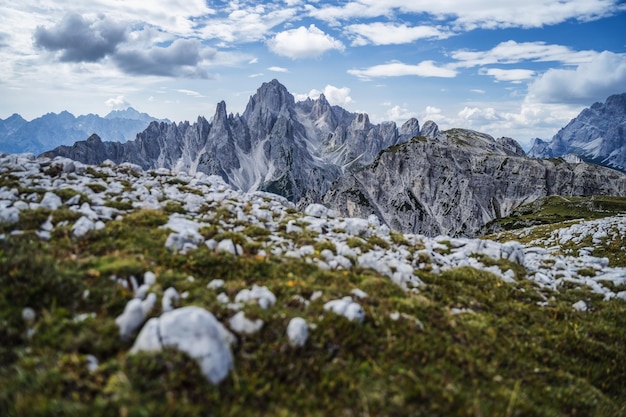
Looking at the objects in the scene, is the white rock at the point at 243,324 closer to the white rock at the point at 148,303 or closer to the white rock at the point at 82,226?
the white rock at the point at 148,303

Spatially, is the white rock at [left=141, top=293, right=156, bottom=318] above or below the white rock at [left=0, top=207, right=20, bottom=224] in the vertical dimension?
below

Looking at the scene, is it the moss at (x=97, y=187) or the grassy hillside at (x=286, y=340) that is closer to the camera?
the grassy hillside at (x=286, y=340)

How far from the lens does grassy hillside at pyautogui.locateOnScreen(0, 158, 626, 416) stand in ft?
18.7

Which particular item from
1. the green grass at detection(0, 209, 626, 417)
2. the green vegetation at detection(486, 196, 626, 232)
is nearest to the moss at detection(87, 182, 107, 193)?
the green grass at detection(0, 209, 626, 417)

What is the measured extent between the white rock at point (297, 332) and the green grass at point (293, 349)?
7.2 inches

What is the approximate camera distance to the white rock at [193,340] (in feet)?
20.3

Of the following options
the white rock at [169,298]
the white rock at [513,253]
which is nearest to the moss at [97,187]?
the white rock at [169,298]

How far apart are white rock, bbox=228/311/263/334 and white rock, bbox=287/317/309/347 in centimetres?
72

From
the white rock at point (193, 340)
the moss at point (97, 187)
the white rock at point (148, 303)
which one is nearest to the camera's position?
the white rock at point (193, 340)

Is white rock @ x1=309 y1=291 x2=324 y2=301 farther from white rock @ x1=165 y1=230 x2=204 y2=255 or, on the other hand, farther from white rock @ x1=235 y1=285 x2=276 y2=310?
white rock @ x1=165 y1=230 x2=204 y2=255

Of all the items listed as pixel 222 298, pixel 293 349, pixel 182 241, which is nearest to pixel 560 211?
pixel 182 241

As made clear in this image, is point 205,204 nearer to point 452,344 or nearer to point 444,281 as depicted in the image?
point 444,281

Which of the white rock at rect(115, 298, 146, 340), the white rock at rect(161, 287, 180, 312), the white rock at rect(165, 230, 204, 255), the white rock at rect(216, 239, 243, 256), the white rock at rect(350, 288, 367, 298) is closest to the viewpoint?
the white rock at rect(115, 298, 146, 340)

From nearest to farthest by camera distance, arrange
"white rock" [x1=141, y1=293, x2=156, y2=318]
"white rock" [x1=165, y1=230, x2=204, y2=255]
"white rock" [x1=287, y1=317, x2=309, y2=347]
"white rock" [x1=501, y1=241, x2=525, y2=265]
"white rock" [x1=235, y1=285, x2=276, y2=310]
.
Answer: "white rock" [x1=141, y1=293, x2=156, y2=318] → "white rock" [x1=287, y1=317, x2=309, y2=347] → "white rock" [x1=235, y1=285, x2=276, y2=310] → "white rock" [x1=165, y1=230, x2=204, y2=255] → "white rock" [x1=501, y1=241, x2=525, y2=265]
